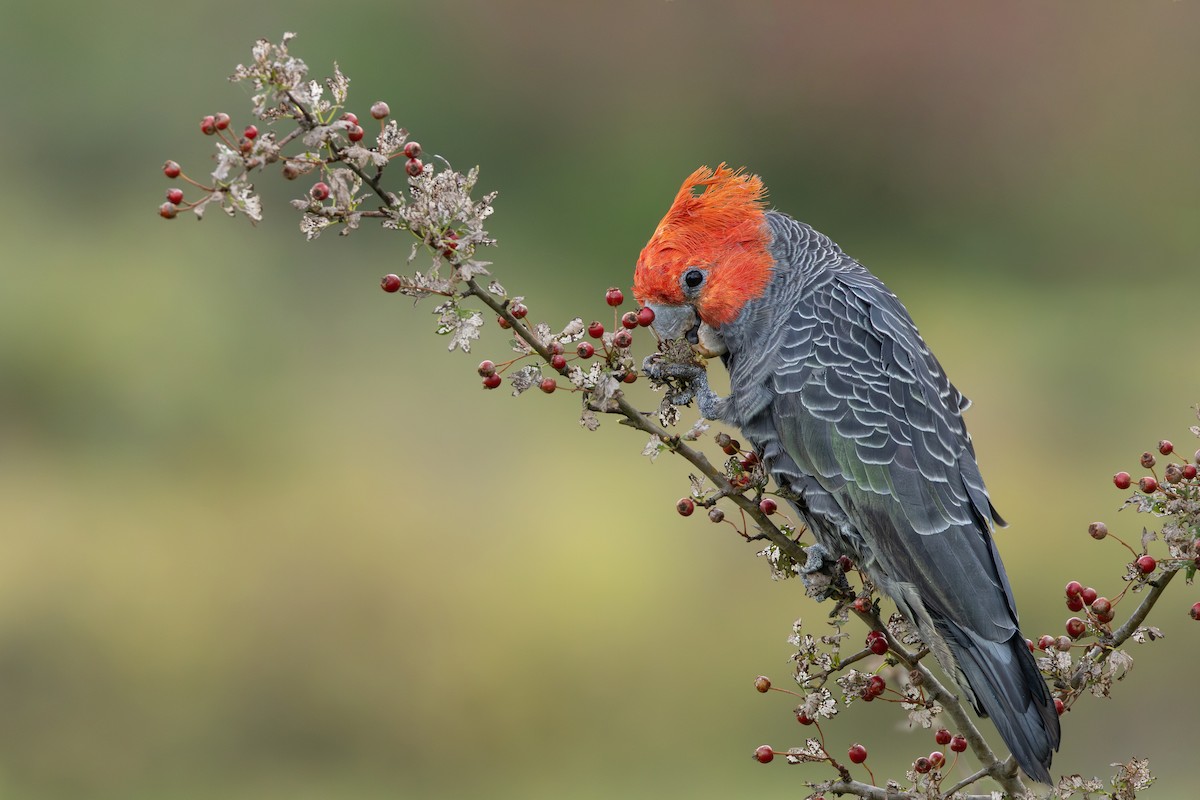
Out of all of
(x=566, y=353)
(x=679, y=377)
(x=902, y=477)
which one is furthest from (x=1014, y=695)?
(x=566, y=353)

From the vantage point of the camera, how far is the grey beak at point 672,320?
2.01 meters

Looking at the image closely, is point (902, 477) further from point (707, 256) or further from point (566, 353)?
point (566, 353)

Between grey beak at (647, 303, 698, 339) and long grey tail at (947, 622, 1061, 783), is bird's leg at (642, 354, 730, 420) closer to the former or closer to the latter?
grey beak at (647, 303, 698, 339)

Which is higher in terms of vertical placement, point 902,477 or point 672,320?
point 672,320

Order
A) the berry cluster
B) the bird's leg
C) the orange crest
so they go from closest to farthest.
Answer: the berry cluster, the bird's leg, the orange crest

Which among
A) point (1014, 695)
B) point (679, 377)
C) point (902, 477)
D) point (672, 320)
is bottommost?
point (1014, 695)

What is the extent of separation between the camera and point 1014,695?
1587 mm

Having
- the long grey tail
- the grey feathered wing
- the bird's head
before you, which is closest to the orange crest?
the bird's head

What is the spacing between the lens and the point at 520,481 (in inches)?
158

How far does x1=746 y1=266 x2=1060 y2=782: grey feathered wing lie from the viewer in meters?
1.68

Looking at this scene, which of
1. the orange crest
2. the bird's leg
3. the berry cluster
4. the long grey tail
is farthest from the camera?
the orange crest

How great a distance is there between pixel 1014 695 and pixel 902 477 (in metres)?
0.40

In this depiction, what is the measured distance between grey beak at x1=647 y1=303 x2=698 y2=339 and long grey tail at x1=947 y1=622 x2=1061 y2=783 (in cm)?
73

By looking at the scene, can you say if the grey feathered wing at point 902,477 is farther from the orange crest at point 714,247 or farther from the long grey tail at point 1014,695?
the orange crest at point 714,247
